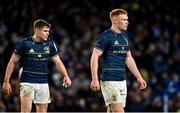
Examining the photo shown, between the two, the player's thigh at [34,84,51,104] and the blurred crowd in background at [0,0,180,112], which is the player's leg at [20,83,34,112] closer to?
the player's thigh at [34,84,51,104]

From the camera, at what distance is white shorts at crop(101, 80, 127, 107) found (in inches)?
479

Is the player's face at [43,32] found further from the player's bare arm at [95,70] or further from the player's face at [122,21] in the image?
the player's face at [122,21]

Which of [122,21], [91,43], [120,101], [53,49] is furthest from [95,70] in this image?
[91,43]

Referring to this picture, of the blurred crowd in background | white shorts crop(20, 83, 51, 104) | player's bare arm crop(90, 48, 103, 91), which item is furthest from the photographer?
the blurred crowd in background

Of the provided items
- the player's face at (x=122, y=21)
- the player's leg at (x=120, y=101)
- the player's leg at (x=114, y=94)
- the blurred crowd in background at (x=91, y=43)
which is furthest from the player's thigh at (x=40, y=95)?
the blurred crowd in background at (x=91, y=43)

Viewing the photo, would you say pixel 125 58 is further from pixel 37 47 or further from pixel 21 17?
pixel 21 17

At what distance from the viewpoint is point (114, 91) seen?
12.2 meters

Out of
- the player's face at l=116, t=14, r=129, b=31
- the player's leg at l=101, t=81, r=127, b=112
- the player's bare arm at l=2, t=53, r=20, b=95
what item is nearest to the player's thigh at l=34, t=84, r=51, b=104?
the player's bare arm at l=2, t=53, r=20, b=95

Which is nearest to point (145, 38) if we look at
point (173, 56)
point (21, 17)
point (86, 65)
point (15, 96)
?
point (173, 56)

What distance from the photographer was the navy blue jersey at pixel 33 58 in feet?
41.2

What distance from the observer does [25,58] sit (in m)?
12.6

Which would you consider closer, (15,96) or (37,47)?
(37,47)

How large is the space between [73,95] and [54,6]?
218 inches

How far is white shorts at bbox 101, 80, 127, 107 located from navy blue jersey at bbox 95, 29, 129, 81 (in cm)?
7
